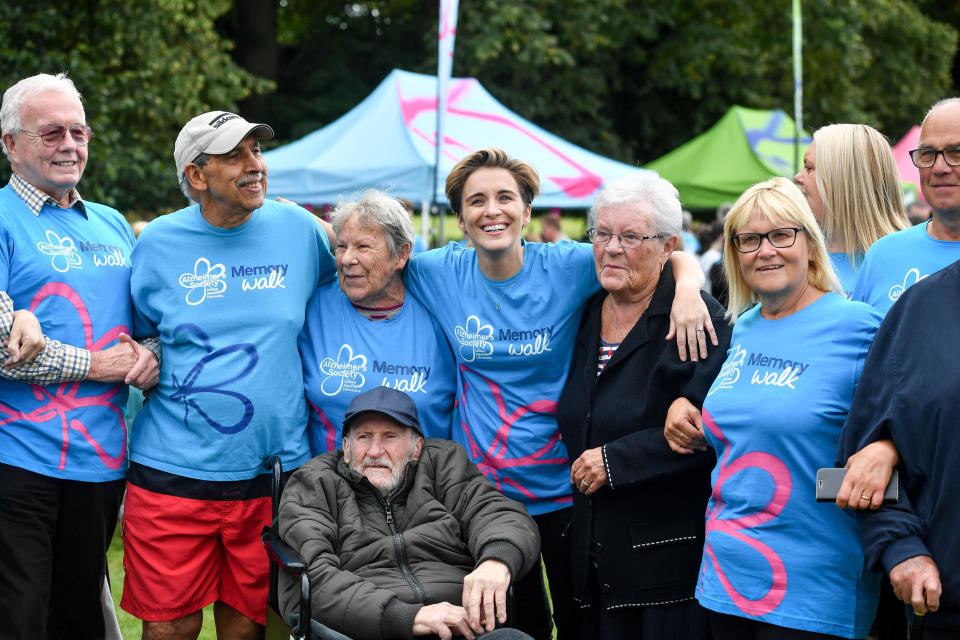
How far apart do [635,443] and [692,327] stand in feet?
1.37

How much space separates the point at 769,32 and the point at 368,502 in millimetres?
20290

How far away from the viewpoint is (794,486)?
2.76 metres

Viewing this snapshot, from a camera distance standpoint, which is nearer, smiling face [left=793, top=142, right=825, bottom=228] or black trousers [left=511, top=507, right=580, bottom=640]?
black trousers [left=511, top=507, right=580, bottom=640]

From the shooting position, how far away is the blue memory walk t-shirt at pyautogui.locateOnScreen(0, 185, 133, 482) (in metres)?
3.56

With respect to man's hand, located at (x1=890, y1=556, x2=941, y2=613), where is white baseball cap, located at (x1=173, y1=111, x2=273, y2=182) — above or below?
above

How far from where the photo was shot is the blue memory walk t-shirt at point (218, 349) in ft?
12.0

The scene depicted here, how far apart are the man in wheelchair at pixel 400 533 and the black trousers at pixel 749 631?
0.57 m

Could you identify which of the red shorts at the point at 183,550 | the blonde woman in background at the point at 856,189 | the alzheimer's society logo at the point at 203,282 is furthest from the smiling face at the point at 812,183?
the red shorts at the point at 183,550

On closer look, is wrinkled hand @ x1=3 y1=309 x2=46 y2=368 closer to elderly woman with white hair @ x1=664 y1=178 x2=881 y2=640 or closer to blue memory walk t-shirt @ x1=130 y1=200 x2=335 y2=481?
blue memory walk t-shirt @ x1=130 y1=200 x2=335 y2=481

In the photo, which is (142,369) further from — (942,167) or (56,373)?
(942,167)

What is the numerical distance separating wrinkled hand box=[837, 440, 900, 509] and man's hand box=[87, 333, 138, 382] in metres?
2.47

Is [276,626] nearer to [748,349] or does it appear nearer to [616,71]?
[748,349]

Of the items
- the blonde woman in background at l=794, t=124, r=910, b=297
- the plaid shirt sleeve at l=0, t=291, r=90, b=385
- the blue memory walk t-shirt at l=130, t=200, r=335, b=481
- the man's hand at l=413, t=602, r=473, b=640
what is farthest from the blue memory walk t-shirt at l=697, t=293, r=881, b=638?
the plaid shirt sleeve at l=0, t=291, r=90, b=385

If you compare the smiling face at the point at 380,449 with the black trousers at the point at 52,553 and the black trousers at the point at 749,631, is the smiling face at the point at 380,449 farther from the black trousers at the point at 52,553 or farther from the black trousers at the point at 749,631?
the black trousers at the point at 749,631
